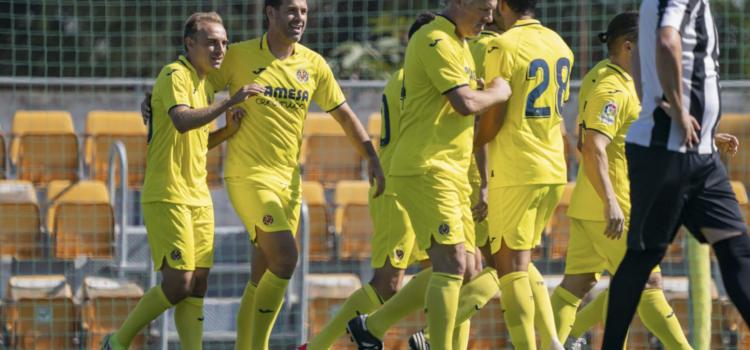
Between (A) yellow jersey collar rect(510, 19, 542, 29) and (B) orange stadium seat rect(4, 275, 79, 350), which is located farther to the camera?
(B) orange stadium seat rect(4, 275, 79, 350)

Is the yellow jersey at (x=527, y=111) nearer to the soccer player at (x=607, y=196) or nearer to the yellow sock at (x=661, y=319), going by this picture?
the soccer player at (x=607, y=196)

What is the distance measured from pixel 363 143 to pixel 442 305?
1227 mm

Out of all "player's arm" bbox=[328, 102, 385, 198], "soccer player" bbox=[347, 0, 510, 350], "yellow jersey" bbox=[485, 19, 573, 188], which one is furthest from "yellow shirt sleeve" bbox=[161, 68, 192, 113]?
"yellow jersey" bbox=[485, 19, 573, 188]

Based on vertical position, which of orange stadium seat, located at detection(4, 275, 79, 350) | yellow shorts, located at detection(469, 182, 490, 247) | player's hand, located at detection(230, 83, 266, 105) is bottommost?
orange stadium seat, located at detection(4, 275, 79, 350)

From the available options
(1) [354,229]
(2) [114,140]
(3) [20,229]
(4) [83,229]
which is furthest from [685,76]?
(2) [114,140]

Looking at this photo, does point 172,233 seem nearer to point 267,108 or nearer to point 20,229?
point 267,108

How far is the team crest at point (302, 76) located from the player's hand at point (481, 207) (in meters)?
1.18

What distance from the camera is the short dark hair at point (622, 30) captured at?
473cm

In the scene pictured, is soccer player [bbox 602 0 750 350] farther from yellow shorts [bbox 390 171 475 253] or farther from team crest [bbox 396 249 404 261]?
team crest [bbox 396 249 404 261]

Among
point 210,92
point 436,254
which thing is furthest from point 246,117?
point 436,254

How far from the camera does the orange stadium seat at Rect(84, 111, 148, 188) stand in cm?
786

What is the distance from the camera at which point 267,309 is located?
4777 millimetres

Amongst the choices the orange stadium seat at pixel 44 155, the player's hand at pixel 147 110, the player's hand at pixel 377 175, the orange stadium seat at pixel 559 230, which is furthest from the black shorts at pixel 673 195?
the orange stadium seat at pixel 44 155

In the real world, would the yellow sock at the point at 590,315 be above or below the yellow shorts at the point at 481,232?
below
